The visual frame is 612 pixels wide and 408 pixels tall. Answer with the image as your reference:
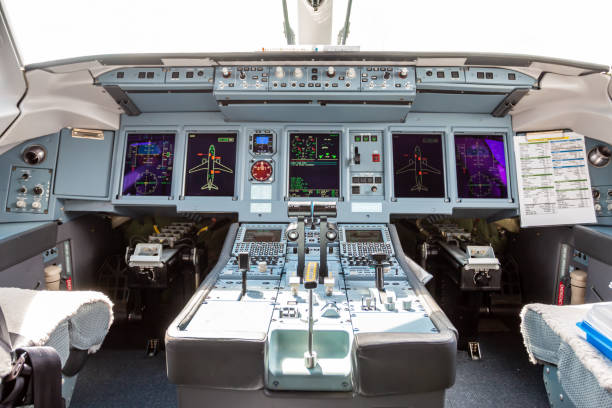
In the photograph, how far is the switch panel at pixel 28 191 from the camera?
234 cm

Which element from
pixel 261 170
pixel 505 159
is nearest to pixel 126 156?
pixel 261 170

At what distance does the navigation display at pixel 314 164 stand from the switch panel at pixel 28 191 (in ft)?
5.44

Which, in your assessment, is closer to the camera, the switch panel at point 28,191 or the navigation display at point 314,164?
the switch panel at point 28,191

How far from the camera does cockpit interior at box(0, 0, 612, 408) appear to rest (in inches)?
73.7

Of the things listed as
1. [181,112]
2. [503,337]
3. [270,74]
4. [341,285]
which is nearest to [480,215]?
[503,337]

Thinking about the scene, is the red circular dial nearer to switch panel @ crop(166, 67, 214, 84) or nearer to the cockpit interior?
the cockpit interior

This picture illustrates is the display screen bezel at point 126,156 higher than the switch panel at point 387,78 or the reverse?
the reverse

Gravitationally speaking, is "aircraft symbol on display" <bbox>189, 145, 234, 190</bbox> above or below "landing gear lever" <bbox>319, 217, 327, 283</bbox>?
above

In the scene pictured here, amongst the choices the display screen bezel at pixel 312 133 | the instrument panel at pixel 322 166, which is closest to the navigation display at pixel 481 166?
the instrument panel at pixel 322 166

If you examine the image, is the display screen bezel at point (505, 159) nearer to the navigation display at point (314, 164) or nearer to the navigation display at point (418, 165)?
the navigation display at point (418, 165)

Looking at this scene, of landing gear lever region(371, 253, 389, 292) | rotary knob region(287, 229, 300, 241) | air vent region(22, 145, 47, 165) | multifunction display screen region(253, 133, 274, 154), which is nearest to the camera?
landing gear lever region(371, 253, 389, 292)

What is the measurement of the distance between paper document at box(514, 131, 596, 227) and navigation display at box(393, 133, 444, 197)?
1.74 ft

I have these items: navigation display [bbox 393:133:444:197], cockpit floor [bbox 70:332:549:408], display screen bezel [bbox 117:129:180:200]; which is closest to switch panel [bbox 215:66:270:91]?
display screen bezel [bbox 117:129:180:200]

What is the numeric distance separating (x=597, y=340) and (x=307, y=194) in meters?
1.80
